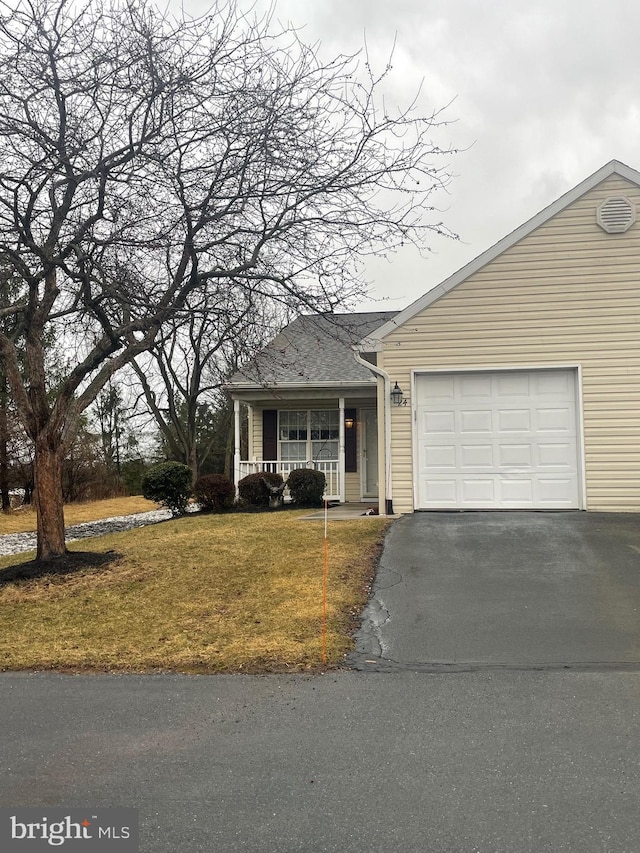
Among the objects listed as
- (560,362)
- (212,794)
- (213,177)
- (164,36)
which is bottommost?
(212,794)

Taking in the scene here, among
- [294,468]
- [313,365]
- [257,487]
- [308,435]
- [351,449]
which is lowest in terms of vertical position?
[257,487]

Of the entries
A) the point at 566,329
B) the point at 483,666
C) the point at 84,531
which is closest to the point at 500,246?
the point at 566,329

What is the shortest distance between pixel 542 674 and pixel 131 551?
7052 mm

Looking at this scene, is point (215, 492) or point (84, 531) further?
point (215, 492)

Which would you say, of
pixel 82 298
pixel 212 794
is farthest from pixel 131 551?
pixel 212 794

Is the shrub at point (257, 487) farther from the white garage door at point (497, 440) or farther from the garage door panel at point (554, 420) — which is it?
the garage door panel at point (554, 420)

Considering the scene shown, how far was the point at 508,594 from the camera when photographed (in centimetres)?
709

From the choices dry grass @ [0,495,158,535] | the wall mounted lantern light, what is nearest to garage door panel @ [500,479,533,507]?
the wall mounted lantern light

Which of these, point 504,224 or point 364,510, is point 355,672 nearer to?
point 364,510

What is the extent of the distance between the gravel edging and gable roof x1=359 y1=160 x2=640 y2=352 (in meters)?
7.16

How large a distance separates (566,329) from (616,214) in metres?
2.08

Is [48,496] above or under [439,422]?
under

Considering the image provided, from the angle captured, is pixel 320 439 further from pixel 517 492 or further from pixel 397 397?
pixel 517 492

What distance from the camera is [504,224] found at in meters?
15.1
